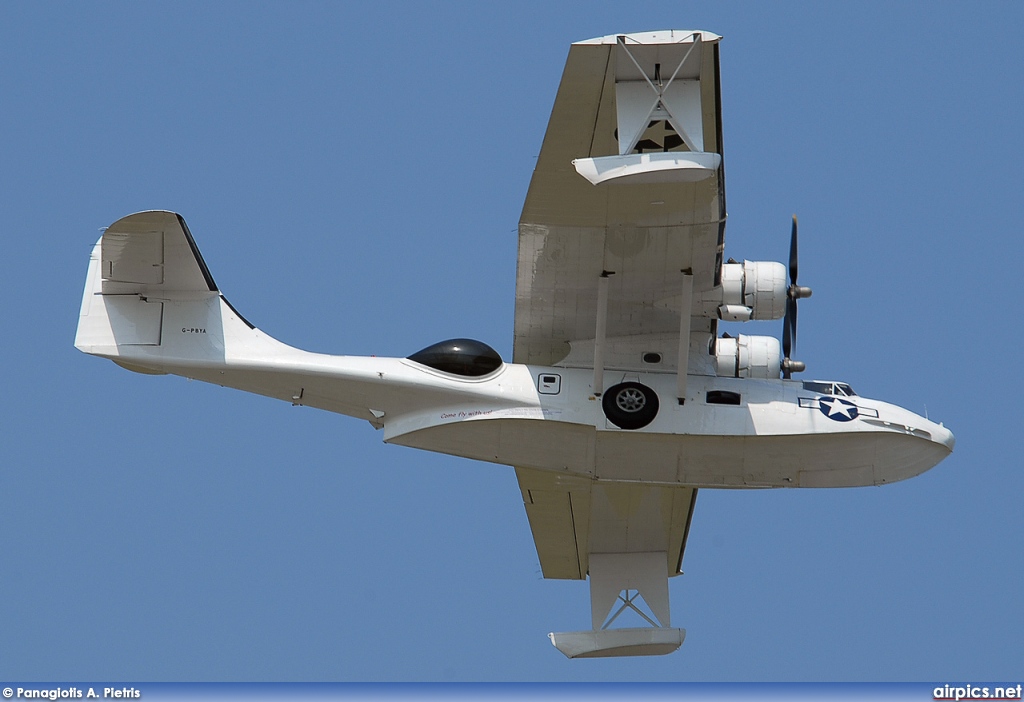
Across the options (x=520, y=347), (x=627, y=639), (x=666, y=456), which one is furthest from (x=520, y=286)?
(x=627, y=639)

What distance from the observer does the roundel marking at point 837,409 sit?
18.4 metres

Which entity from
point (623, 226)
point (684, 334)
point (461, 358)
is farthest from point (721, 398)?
point (461, 358)

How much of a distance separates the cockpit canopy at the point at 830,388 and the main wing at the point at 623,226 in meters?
1.54

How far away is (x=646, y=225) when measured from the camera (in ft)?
55.2

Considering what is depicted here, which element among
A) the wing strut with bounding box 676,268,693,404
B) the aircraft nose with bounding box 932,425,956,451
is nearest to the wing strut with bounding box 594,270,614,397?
the wing strut with bounding box 676,268,693,404

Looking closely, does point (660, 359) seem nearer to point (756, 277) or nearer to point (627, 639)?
point (756, 277)

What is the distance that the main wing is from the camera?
14.9m

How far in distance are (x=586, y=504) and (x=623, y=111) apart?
888 cm

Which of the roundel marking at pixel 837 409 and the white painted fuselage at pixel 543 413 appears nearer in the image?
the white painted fuselage at pixel 543 413

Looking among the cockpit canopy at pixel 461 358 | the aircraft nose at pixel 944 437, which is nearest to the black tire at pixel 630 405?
the cockpit canopy at pixel 461 358

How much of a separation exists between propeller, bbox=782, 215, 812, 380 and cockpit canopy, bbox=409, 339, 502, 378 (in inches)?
164

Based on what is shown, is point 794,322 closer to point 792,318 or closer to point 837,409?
point 792,318
